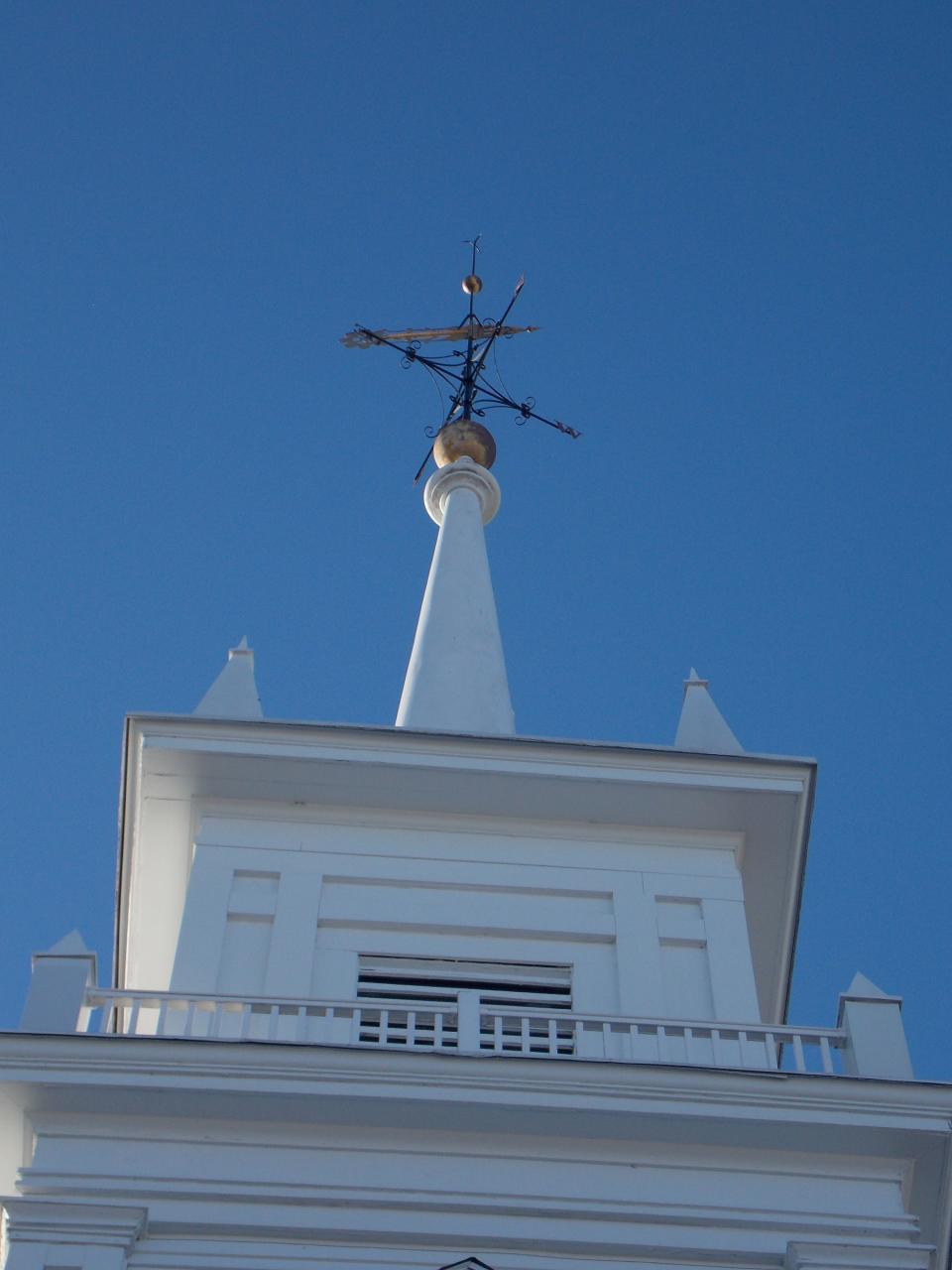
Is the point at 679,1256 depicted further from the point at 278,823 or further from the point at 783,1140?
the point at 278,823

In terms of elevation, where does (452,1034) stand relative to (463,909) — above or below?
below

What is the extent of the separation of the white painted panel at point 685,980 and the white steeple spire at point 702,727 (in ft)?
8.51

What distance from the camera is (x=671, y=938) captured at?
1795 cm

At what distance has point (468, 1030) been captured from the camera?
15555 mm

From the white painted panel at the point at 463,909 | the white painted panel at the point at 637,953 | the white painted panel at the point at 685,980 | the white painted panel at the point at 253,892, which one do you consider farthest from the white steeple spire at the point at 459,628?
the white painted panel at the point at 685,980

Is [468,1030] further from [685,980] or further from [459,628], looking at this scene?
[459,628]

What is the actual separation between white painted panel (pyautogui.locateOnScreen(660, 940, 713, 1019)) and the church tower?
32 mm

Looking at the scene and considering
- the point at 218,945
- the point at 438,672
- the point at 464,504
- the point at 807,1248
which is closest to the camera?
the point at 807,1248

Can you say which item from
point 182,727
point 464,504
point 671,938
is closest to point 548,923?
point 671,938

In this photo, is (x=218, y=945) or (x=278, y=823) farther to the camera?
(x=278, y=823)

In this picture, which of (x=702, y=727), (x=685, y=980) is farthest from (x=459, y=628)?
(x=685, y=980)

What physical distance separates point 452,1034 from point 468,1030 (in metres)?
0.87

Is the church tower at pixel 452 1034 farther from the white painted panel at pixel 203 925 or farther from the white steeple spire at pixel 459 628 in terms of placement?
the white steeple spire at pixel 459 628

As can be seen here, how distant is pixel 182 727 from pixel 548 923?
398cm
